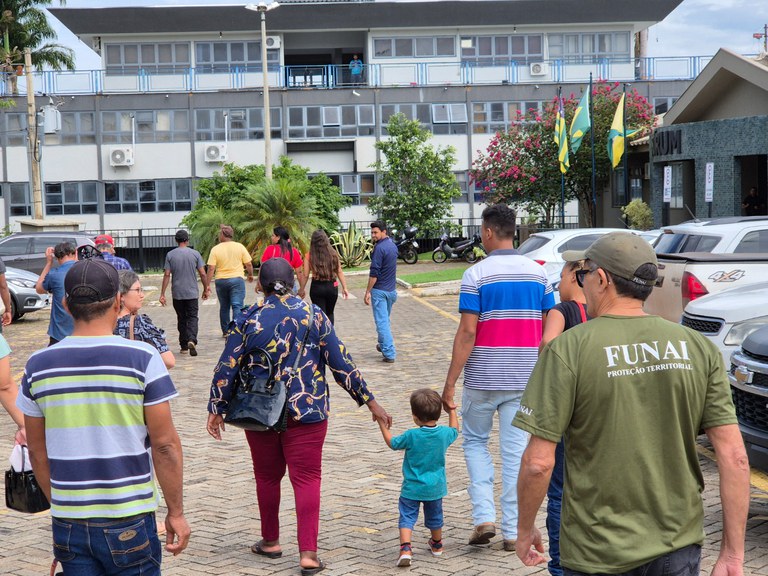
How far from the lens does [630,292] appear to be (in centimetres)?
334

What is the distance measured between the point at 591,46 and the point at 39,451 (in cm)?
4892

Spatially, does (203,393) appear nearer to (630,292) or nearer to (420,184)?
(630,292)

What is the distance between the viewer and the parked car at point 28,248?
25609mm

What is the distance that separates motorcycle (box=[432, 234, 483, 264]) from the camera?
3641 cm

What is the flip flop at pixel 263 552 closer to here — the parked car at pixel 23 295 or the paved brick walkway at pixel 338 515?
the paved brick walkway at pixel 338 515

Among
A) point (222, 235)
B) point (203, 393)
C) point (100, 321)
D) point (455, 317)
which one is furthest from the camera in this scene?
point (455, 317)

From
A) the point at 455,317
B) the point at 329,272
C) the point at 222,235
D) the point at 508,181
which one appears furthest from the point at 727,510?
the point at 508,181

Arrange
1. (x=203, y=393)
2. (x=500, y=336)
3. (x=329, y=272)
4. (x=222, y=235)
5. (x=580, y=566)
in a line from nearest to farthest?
(x=580, y=566) → (x=500, y=336) → (x=203, y=393) → (x=329, y=272) → (x=222, y=235)

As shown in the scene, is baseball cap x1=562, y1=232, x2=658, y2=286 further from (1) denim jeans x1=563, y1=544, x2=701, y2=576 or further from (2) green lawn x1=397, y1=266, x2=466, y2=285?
(2) green lawn x1=397, y1=266, x2=466, y2=285

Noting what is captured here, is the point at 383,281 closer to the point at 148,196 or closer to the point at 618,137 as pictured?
the point at 618,137

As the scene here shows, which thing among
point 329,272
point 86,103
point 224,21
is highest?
point 224,21

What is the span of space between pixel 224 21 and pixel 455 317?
3339cm

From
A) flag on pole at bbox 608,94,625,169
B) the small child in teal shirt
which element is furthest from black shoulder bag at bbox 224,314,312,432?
flag on pole at bbox 608,94,625,169

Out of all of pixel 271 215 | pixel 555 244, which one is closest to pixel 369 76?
pixel 271 215
